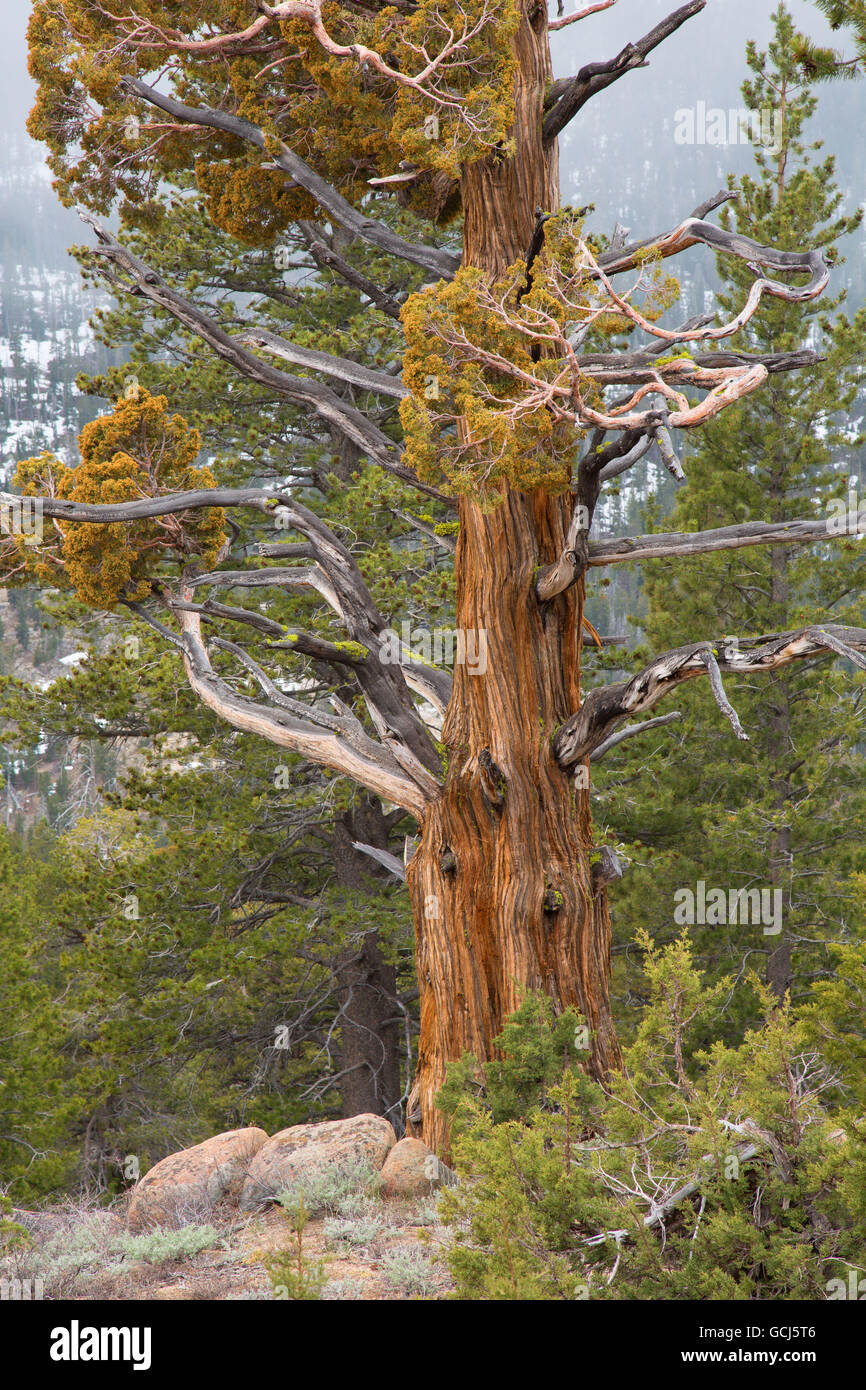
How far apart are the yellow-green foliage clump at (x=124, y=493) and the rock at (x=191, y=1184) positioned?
3.80m

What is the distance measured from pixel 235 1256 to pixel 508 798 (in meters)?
2.93

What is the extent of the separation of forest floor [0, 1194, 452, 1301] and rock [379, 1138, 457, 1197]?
0.48 ft

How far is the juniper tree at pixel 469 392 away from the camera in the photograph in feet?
20.4

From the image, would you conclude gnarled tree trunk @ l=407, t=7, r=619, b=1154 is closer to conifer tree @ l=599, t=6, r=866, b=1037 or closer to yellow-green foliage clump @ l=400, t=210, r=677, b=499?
yellow-green foliage clump @ l=400, t=210, r=677, b=499

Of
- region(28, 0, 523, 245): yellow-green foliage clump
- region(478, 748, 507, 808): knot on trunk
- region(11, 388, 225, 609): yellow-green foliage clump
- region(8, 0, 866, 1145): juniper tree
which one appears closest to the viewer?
region(8, 0, 866, 1145): juniper tree

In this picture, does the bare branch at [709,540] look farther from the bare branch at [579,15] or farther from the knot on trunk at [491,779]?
the bare branch at [579,15]

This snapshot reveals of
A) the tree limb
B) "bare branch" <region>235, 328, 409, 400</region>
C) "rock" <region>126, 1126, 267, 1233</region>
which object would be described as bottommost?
"rock" <region>126, 1126, 267, 1233</region>

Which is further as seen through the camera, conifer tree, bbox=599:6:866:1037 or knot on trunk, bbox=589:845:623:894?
conifer tree, bbox=599:6:866:1037

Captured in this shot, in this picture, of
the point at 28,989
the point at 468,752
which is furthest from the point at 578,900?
the point at 28,989

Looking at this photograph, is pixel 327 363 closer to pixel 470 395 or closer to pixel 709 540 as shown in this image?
pixel 470 395

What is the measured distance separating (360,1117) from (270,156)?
247 inches

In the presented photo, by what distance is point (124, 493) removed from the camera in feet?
25.6

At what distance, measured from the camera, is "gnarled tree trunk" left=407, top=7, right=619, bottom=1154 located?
699 centimetres

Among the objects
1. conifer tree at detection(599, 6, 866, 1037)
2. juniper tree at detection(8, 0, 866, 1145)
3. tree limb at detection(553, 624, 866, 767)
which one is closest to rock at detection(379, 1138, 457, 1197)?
juniper tree at detection(8, 0, 866, 1145)
